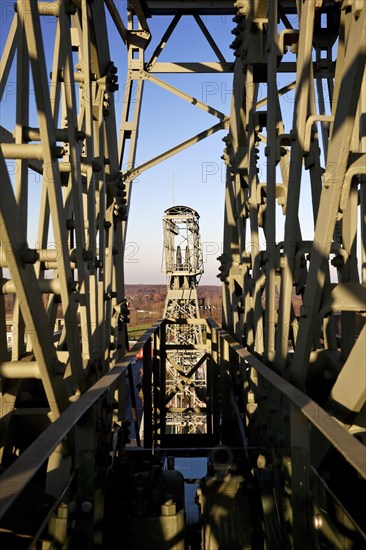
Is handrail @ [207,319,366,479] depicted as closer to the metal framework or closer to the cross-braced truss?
the cross-braced truss

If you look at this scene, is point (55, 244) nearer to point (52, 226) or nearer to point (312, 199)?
point (52, 226)

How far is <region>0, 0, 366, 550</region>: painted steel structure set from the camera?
2.71 metres

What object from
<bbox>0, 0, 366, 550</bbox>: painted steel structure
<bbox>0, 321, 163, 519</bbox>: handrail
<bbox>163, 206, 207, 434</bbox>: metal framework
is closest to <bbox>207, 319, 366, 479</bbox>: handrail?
<bbox>0, 0, 366, 550</bbox>: painted steel structure

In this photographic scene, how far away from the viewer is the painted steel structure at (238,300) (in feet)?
8.89

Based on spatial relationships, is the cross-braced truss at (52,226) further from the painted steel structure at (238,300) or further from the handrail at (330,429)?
the handrail at (330,429)

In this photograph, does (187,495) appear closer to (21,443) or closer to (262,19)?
(21,443)

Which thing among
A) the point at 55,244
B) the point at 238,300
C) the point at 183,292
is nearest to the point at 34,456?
the point at 55,244

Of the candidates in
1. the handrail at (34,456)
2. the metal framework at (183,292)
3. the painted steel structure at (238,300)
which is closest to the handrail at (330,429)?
the painted steel structure at (238,300)

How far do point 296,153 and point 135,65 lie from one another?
6898 mm

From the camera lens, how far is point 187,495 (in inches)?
188

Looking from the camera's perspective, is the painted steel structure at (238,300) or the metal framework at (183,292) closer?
the painted steel structure at (238,300)

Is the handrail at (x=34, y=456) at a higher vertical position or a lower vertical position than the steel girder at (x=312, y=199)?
lower

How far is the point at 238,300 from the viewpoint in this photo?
7.95 meters

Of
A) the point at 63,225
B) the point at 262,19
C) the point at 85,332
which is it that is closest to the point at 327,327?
the point at 85,332
